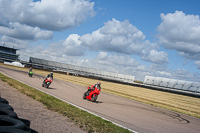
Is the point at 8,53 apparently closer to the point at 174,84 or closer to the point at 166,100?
the point at 174,84

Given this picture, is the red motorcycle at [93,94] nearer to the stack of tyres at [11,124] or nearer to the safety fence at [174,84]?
the stack of tyres at [11,124]

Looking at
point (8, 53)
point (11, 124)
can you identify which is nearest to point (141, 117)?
point (11, 124)

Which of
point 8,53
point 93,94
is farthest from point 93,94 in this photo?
point 8,53

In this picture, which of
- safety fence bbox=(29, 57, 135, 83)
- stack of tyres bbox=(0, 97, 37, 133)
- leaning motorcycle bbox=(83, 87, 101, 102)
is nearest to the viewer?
stack of tyres bbox=(0, 97, 37, 133)

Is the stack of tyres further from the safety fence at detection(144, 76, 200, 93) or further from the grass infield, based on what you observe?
the safety fence at detection(144, 76, 200, 93)

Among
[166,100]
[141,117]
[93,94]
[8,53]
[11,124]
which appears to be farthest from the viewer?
[8,53]

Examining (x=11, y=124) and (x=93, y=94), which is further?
(x=93, y=94)

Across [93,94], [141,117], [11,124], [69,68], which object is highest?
[69,68]

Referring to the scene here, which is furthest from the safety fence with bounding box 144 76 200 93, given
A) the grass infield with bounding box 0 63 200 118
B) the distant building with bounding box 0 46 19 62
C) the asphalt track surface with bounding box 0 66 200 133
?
the distant building with bounding box 0 46 19 62

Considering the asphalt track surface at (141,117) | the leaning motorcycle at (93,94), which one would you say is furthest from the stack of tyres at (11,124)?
the leaning motorcycle at (93,94)

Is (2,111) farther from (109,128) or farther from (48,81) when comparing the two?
(48,81)

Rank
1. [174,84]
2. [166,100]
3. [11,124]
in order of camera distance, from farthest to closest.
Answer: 1. [174,84]
2. [166,100]
3. [11,124]

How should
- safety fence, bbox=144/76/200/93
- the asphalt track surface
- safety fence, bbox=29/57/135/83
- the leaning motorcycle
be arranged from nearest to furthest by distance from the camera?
1. the asphalt track surface
2. the leaning motorcycle
3. safety fence, bbox=144/76/200/93
4. safety fence, bbox=29/57/135/83

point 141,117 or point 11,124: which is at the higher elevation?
point 11,124
